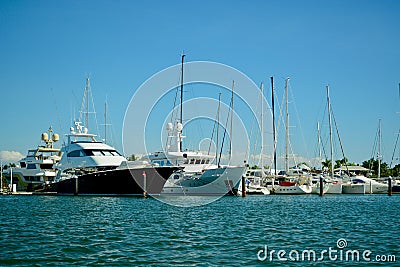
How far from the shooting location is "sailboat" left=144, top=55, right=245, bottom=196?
5881 centimetres

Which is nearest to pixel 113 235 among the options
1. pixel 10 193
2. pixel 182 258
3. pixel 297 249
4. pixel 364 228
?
pixel 182 258

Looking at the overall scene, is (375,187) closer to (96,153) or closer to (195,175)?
(195,175)

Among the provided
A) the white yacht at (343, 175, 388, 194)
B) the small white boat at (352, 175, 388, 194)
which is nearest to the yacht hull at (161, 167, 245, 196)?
the white yacht at (343, 175, 388, 194)

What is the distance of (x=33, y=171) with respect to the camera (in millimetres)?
81750

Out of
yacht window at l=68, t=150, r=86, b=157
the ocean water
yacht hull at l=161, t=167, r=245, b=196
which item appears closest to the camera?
the ocean water

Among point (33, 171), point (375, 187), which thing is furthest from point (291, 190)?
point (33, 171)

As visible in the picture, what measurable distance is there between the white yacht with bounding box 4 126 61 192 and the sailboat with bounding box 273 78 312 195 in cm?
3474

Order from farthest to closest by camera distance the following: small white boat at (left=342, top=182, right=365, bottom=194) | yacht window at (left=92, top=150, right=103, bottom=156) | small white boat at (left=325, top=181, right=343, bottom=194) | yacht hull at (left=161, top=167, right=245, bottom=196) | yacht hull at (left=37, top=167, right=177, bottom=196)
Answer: small white boat at (left=342, top=182, right=365, bottom=194) → small white boat at (left=325, top=181, right=343, bottom=194) → yacht window at (left=92, top=150, right=103, bottom=156) → yacht hull at (left=161, top=167, right=245, bottom=196) → yacht hull at (left=37, top=167, right=177, bottom=196)

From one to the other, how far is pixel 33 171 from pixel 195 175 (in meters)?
33.6

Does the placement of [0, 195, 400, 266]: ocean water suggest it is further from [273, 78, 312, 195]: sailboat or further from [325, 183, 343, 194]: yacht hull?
[325, 183, 343, 194]: yacht hull

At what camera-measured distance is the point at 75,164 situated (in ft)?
210

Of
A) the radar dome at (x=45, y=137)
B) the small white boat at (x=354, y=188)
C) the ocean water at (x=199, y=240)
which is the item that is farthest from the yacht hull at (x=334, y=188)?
the radar dome at (x=45, y=137)

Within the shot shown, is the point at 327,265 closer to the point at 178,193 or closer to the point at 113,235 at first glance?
the point at 113,235

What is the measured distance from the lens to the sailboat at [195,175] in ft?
193
